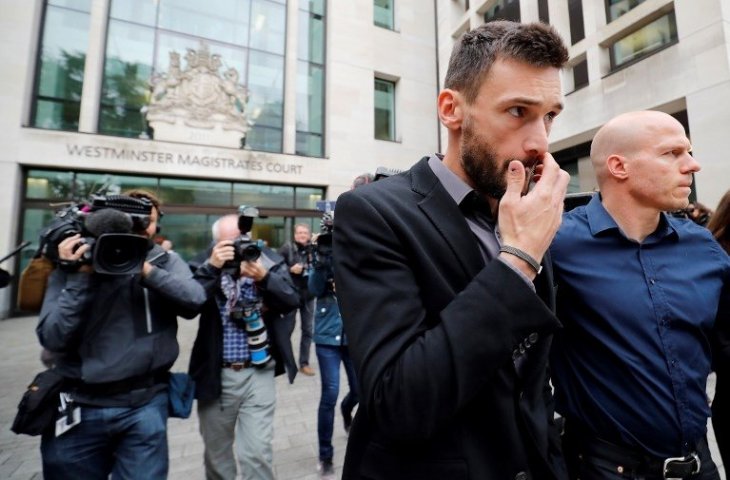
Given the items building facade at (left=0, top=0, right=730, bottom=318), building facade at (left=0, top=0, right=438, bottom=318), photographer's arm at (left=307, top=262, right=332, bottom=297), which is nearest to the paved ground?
photographer's arm at (left=307, top=262, right=332, bottom=297)

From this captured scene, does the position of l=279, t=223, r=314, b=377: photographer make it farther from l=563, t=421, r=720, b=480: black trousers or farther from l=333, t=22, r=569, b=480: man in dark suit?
l=333, t=22, r=569, b=480: man in dark suit

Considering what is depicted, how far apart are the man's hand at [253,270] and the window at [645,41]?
11.4 m

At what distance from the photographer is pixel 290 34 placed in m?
13.6

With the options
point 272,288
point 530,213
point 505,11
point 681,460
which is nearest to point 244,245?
point 272,288

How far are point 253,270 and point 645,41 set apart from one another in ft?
40.2

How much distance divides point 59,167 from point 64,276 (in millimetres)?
Result: 11015

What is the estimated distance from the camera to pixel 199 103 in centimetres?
1202

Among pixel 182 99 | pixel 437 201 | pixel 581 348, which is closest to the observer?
pixel 437 201

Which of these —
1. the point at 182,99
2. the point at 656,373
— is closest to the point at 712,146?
the point at 656,373

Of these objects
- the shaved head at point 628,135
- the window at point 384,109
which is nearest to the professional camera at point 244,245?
the shaved head at point 628,135

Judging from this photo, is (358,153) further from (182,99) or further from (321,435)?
(321,435)

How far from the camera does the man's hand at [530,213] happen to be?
0.93 meters

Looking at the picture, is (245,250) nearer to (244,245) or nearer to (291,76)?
(244,245)

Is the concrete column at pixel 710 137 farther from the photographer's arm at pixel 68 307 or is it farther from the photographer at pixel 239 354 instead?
the photographer's arm at pixel 68 307
